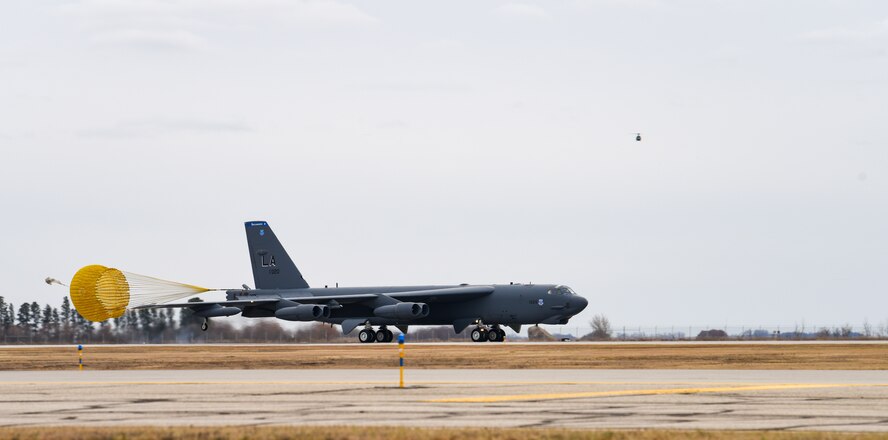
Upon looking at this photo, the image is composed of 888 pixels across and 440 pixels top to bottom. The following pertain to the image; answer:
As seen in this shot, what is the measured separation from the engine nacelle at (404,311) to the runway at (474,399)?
31.8 m

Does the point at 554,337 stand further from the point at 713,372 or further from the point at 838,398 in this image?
the point at 838,398

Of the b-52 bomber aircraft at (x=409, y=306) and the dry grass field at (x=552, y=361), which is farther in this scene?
the b-52 bomber aircraft at (x=409, y=306)

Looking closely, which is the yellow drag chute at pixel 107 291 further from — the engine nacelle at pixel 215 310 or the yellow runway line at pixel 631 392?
the yellow runway line at pixel 631 392

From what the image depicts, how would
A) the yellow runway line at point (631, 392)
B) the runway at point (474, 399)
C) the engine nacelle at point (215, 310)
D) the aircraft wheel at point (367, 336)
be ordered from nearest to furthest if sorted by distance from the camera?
the runway at point (474, 399), the yellow runway line at point (631, 392), the aircraft wheel at point (367, 336), the engine nacelle at point (215, 310)

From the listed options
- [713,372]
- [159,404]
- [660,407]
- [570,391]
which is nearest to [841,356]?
[713,372]

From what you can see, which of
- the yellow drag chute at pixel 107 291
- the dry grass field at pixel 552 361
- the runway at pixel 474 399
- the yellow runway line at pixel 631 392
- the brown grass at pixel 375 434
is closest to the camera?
the brown grass at pixel 375 434

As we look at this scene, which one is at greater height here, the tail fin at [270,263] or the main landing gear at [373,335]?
the tail fin at [270,263]

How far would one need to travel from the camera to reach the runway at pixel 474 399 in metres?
16.9

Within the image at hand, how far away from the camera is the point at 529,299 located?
60344 millimetres

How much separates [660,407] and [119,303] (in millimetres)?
33779

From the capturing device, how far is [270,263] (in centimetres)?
6900

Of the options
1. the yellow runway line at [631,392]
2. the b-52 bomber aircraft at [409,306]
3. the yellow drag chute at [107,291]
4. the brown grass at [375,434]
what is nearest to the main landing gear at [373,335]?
the b-52 bomber aircraft at [409,306]

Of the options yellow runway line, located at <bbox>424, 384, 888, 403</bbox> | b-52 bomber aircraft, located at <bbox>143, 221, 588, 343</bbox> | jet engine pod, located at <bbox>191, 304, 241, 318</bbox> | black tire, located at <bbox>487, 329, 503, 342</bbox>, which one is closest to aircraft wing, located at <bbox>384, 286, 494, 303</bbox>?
b-52 bomber aircraft, located at <bbox>143, 221, 588, 343</bbox>

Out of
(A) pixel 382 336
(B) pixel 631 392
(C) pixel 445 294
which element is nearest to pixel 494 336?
(C) pixel 445 294
